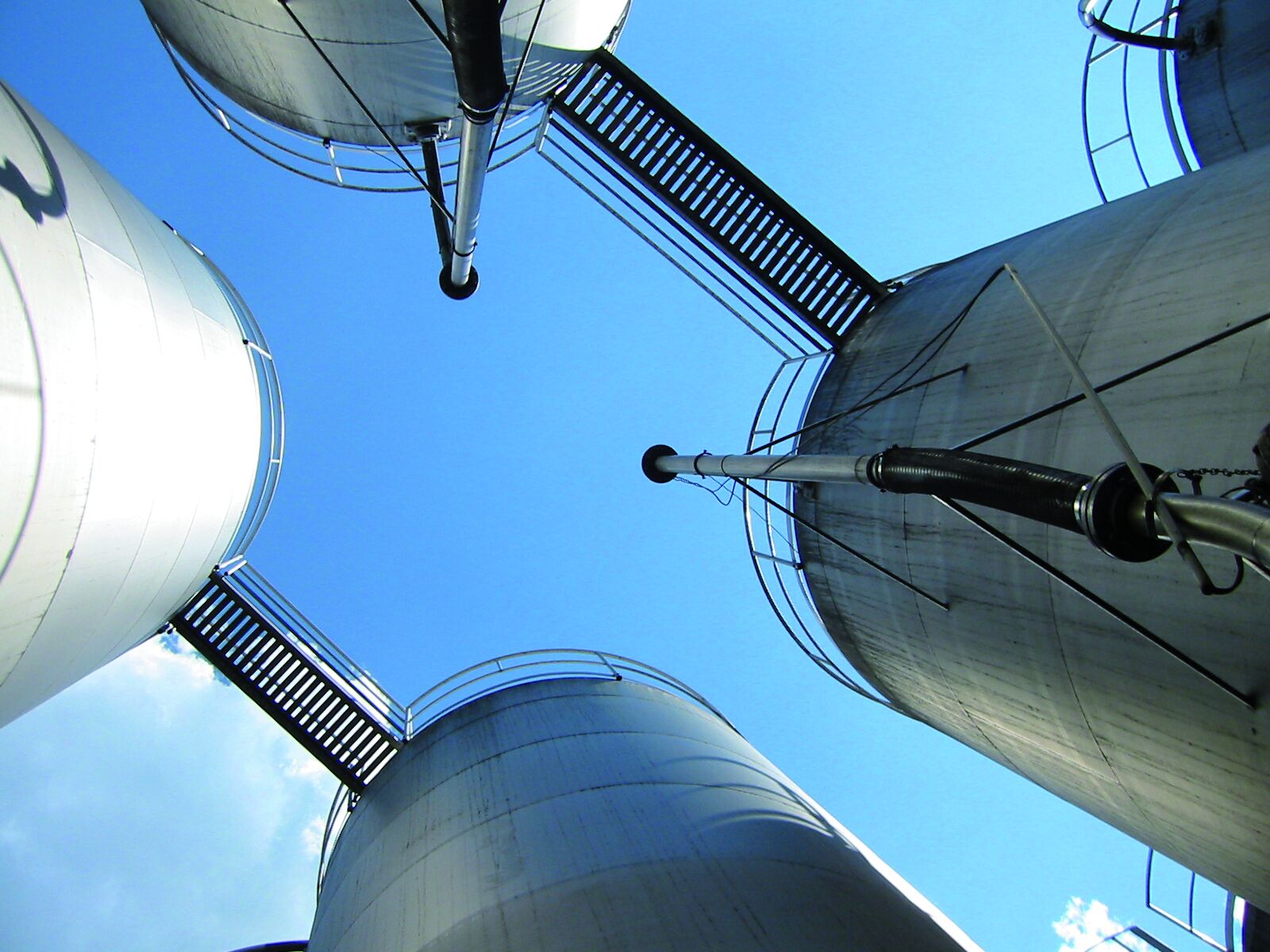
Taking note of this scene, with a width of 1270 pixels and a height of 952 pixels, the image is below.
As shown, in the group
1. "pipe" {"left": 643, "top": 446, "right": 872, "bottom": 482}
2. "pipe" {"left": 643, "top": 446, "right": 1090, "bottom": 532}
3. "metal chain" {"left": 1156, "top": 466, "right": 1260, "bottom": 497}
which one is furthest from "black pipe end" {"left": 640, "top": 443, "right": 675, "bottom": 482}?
"metal chain" {"left": 1156, "top": 466, "right": 1260, "bottom": 497}

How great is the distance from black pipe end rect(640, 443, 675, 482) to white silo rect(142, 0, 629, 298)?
363 centimetres

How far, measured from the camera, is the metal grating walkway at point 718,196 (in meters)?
9.78

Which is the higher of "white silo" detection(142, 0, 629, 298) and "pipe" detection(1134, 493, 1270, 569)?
"white silo" detection(142, 0, 629, 298)

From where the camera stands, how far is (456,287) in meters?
10.7

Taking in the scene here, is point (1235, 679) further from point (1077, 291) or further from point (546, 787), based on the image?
point (546, 787)

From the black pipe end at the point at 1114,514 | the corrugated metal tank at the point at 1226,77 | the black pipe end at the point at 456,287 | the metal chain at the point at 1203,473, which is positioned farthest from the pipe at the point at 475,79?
the corrugated metal tank at the point at 1226,77

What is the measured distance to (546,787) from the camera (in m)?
5.04

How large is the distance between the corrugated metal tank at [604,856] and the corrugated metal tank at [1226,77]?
264 inches

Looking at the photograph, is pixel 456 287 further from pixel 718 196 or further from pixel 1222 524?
pixel 1222 524

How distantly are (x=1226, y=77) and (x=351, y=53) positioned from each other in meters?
7.48

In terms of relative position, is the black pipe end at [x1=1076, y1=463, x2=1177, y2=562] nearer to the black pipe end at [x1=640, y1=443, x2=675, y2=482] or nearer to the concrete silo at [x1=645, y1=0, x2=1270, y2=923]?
the concrete silo at [x1=645, y1=0, x2=1270, y2=923]

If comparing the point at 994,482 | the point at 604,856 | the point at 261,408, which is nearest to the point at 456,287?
the point at 261,408

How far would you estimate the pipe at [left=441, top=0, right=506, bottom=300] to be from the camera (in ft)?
12.7

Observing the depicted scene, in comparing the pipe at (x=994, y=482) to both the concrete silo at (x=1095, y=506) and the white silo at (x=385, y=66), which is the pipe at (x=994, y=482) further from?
the white silo at (x=385, y=66)
